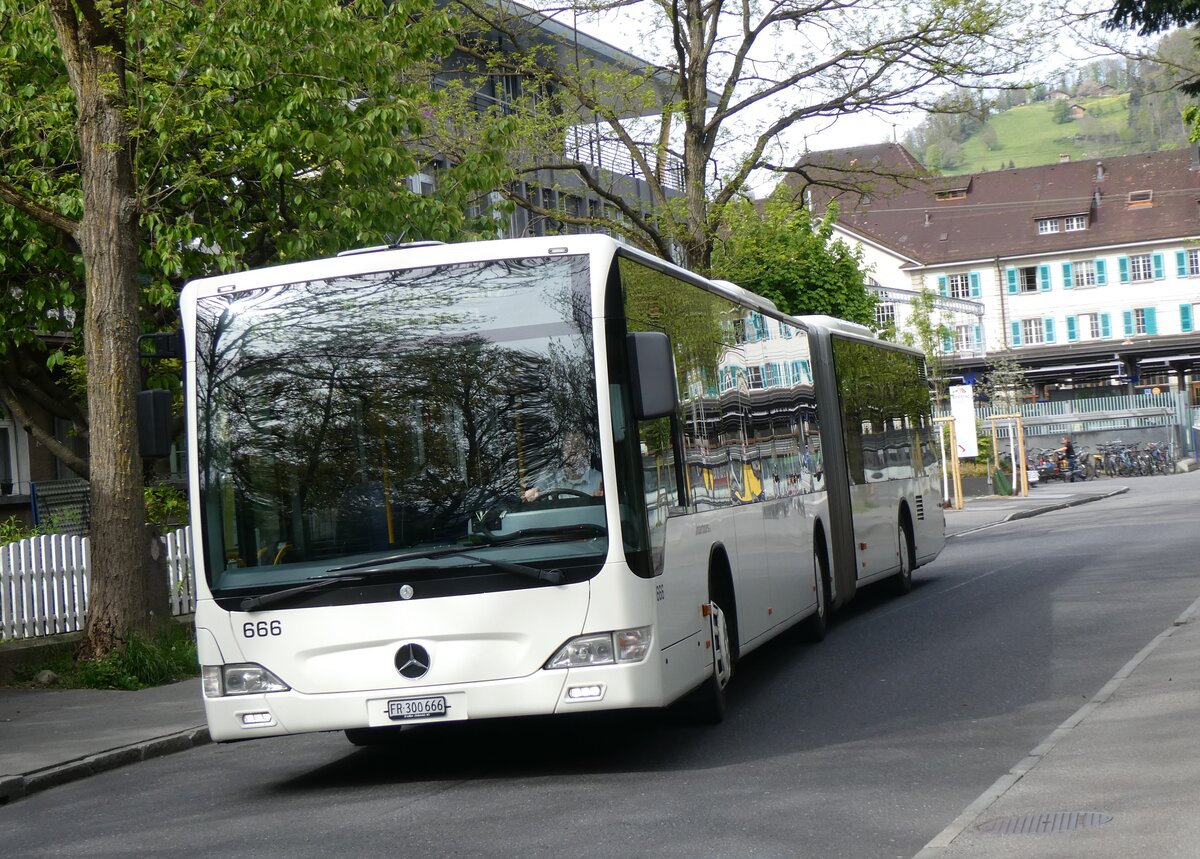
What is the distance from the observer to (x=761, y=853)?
701 centimetres

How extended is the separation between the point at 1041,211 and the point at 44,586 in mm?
82281

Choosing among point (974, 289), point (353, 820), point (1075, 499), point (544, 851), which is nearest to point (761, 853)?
point (544, 851)

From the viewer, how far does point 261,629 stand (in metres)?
9.33

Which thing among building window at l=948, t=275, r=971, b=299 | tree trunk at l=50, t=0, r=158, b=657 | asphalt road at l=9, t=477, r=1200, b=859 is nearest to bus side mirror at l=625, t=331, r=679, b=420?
asphalt road at l=9, t=477, r=1200, b=859

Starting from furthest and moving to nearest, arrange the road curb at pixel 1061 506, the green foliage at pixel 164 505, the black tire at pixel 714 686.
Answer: the road curb at pixel 1061 506 → the green foliage at pixel 164 505 → the black tire at pixel 714 686

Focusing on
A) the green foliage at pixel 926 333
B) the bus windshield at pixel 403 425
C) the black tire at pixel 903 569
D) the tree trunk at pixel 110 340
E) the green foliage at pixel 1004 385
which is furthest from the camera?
the green foliage at pixel 1004 385

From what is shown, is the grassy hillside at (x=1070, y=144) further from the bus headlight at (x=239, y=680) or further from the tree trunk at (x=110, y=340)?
the bus headlight at (x=239, y=680)

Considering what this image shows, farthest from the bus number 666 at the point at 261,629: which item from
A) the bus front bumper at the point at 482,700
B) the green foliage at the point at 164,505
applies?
the green foliage at the point at 164,505

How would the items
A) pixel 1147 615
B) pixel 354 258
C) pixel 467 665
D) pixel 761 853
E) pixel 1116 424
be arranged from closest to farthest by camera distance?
pixel 761 853 < pixel 467 665 < pixel 354 258 < pixel 1147 615 < pixel 1116 424

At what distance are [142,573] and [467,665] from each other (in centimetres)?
777

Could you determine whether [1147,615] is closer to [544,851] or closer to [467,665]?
[467,665]

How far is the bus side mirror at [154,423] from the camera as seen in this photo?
31.8 ft

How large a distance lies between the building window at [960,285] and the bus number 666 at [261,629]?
85435 millimetres

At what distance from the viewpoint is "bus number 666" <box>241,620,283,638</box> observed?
366 inches
